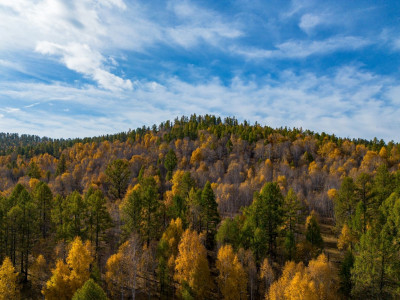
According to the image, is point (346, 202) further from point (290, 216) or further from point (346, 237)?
point (290, 216)

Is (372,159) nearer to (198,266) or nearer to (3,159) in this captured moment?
(198,266)

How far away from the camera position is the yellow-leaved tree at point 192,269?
33969 millimetres

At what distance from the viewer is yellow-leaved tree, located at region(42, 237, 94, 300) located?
98.5 feet

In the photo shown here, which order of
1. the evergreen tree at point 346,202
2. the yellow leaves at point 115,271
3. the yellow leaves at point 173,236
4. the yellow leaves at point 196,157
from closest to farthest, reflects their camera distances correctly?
the yellow leaves at point 115,271 → the yellow leaves at point 173,236 → the evergreen tree at point 346,202 → the yellow leaves at point 196,157

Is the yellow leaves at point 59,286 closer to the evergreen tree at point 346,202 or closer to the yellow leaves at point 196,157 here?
the evergreen tree at point 346,202

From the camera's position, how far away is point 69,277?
30531mm

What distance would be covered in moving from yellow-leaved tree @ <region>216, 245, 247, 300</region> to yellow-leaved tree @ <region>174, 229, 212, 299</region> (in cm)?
248

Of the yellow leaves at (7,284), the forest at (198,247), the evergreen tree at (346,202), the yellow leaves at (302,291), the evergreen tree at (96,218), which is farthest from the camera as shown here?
the evergreen tree at (346,202)

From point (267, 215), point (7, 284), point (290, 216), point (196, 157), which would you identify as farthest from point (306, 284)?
point (196, 157)

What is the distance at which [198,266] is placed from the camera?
1374 inches

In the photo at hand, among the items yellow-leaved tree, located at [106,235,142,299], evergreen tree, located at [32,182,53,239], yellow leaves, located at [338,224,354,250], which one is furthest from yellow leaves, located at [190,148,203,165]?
yellow-leaved tree, located at [106,235,142,299]

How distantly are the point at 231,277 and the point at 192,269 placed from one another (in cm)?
573

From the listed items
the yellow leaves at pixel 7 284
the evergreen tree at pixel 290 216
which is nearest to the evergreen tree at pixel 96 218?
the yellow leaves at pixel 7 284

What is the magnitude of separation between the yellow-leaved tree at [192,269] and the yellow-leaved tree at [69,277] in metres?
12.6
